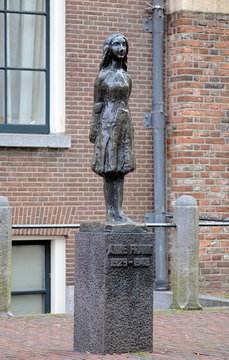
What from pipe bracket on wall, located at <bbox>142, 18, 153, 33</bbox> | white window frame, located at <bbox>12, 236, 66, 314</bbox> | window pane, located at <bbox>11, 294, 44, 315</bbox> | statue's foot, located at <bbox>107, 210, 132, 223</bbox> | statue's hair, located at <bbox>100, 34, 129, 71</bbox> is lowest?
window pane, located at <bbox>11, 294, 44, 315</bbox>

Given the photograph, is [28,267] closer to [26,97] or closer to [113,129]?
[26,97]

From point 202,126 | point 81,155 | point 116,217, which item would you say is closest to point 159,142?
point 202,126

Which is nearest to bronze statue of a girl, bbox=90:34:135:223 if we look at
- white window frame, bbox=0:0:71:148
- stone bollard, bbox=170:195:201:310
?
A: stone bollard, bbox=170:195:201:310

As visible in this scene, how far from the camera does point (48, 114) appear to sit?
530 inches

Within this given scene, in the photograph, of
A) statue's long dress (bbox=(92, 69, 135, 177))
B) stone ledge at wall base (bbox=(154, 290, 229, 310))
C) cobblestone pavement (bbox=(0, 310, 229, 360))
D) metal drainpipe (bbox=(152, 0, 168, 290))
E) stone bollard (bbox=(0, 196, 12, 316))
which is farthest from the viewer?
metal drainpipe (bbox=(152, 0, 168, 290))

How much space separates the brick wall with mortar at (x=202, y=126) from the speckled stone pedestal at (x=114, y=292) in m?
5.04

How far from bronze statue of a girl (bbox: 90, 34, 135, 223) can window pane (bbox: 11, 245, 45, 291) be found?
5.06 meters

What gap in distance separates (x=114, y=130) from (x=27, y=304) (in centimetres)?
548

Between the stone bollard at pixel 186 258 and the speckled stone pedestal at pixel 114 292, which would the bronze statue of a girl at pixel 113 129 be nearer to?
the speckled stone pedestal at pixel 114 292

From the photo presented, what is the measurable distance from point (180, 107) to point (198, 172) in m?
0.94

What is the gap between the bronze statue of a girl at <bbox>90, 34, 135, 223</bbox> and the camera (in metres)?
8.47

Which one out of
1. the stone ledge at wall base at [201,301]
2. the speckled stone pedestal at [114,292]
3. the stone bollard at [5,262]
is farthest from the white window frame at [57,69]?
the speckled stone pedestal at [114,292]

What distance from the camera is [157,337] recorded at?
371 inches

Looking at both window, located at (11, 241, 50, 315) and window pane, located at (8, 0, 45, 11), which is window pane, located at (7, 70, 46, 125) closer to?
window pane, located at (8, 0, 45, 11)
